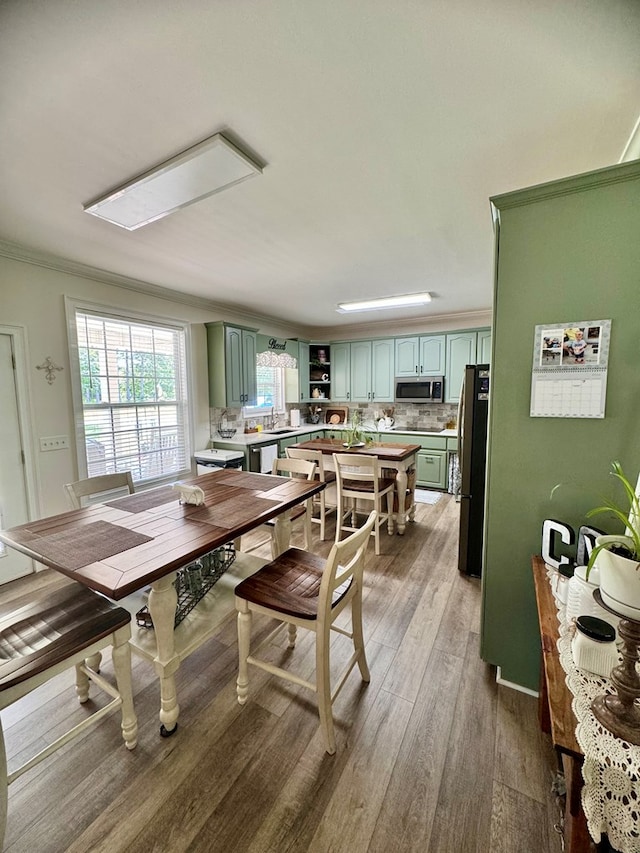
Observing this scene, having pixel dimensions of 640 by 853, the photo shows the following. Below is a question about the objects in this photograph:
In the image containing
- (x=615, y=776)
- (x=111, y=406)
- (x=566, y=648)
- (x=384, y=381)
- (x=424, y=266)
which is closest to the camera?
(x=615, y=776)

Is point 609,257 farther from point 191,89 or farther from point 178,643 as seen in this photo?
point 178,643

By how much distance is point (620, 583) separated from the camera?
0.84m

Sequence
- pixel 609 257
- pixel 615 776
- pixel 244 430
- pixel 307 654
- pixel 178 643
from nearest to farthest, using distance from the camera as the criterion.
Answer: pixel 615 776 < pixel 609 257 < pixel 178 643 < pixel 307 654 < pixel 244 430

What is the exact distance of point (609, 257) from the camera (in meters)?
1.35

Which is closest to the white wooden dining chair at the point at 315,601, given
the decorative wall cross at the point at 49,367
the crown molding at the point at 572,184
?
the crown molding at the point at 572,184

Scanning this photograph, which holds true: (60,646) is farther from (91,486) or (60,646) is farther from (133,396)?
(133,396)

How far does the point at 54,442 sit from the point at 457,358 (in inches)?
196

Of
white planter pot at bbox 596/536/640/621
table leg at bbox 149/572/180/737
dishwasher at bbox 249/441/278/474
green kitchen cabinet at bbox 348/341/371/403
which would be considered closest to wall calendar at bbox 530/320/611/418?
white planter pot at bbox 596/536/640/621

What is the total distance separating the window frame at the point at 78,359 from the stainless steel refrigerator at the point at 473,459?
3126 mm

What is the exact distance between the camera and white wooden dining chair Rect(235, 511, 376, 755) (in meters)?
1.35

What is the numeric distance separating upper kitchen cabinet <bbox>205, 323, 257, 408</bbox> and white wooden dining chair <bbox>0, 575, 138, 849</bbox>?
3.02 m

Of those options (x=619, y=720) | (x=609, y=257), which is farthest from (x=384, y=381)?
(x=619, y=720)

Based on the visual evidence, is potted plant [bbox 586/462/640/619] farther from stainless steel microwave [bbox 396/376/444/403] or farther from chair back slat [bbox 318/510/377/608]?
stainless steel microwave [bbox 396/376/444/403]

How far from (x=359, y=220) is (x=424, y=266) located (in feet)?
3.68
